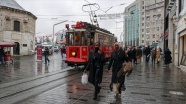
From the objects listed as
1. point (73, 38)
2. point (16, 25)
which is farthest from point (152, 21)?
point (73, 38)

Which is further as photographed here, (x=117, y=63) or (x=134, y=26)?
(x=134, y=26)

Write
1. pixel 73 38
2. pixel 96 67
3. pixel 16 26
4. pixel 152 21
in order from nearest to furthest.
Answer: pixel 96 67
pixel 73 38
pixel 16 26
pixel 152 21

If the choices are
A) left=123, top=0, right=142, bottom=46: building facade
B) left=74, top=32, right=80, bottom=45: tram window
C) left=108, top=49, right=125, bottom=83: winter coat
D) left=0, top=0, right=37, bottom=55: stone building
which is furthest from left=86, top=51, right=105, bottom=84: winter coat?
left=123, top=0, right=142, bottom=46: building facade

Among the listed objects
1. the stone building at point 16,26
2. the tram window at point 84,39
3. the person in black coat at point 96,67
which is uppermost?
the stone building at point 16,26

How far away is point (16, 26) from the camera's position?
43.3m

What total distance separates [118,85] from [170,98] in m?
1.73

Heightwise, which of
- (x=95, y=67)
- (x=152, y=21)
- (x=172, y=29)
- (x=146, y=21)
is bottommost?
(x=95, y=67)

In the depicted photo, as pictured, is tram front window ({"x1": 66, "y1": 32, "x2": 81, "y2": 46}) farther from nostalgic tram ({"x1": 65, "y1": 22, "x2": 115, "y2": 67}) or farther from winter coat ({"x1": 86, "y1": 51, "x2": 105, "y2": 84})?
winter coat ({"x1": 86, "y1": 51, "x2": 105, "y2": 84})

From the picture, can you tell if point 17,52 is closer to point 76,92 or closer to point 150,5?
point 76,92

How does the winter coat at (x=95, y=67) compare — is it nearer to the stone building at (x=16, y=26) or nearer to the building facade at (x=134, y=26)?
the stone building at (x=16, y=26)

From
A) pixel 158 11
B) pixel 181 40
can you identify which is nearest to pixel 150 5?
pixel 158 11

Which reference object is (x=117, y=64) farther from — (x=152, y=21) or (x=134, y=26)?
(x=134, y=26)

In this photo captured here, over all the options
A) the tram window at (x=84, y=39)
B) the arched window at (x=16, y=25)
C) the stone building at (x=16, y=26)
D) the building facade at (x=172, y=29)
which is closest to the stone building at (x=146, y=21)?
the stone building at (x=16, y=26)

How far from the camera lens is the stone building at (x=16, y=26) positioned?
4091 centimetres
